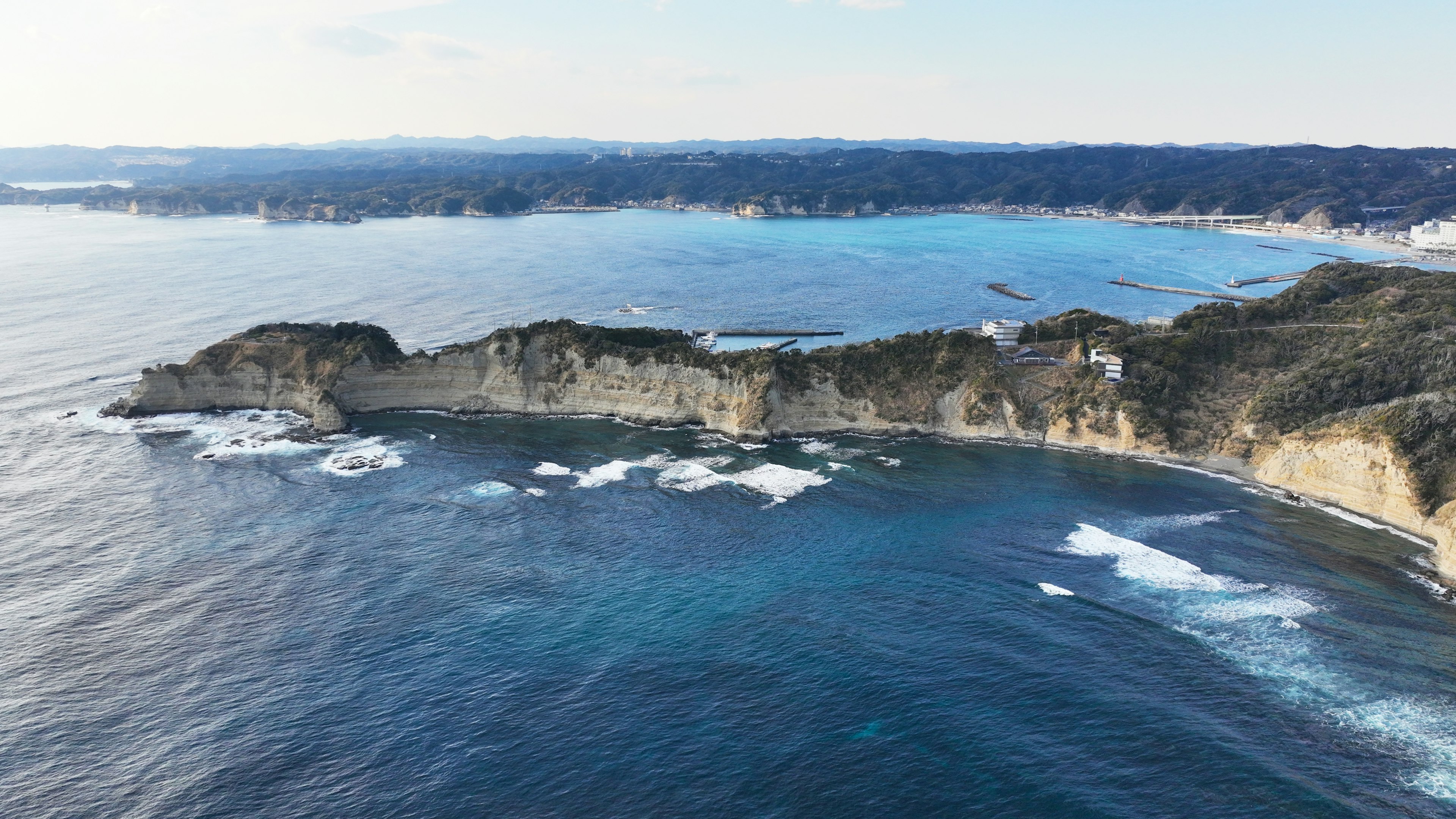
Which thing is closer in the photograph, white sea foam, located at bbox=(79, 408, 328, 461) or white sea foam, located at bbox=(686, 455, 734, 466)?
white sea foam, located at bbox=(686, 455, 734, 466)

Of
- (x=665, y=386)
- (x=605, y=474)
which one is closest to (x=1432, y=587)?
(x=605, y=474)

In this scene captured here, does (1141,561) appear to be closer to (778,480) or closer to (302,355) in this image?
(778,480)

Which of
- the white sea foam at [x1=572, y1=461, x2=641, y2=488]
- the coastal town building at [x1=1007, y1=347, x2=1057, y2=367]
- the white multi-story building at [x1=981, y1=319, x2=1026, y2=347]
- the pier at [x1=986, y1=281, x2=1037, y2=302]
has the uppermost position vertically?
the pier at [x1=986, y1=281, x2=1037, y2=302]

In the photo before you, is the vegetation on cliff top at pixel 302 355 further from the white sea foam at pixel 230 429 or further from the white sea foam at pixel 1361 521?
the white sea foam at pixel 1361 521

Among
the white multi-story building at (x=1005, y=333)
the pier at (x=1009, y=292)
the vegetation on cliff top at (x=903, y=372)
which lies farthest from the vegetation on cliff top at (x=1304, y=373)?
the pier at (x=1009, y=292)

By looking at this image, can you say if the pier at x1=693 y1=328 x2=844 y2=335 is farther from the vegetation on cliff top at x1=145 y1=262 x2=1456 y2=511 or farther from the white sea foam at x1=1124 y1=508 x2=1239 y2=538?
the white sea foam at x1=1124 y1=508 x2=1239 y2=538

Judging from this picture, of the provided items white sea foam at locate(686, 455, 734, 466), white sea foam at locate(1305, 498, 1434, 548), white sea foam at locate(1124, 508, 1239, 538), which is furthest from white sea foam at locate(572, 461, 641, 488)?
white sea foam at locate(1305, 498, 1434, 548)
